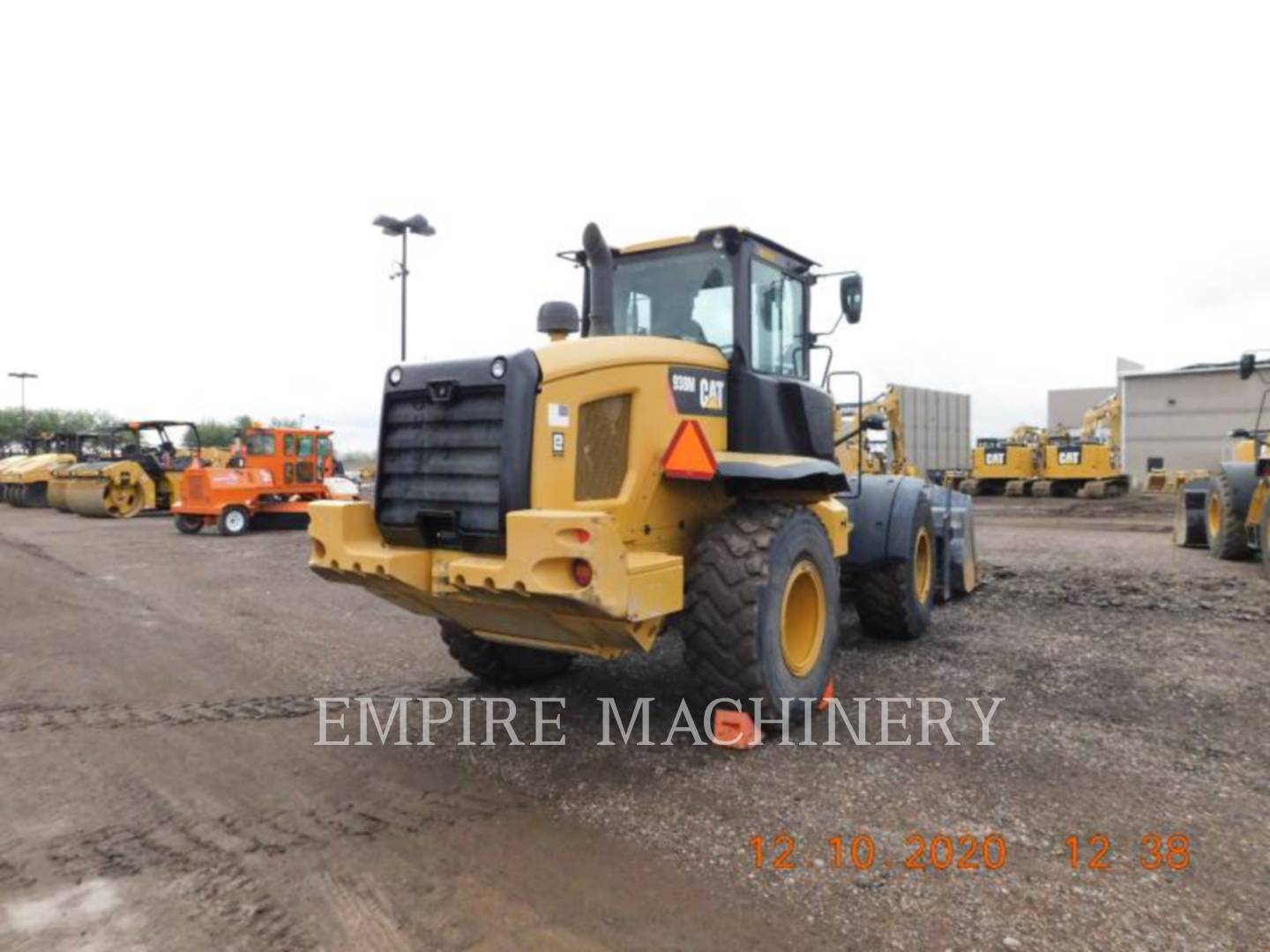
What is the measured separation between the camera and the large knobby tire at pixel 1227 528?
471 inches

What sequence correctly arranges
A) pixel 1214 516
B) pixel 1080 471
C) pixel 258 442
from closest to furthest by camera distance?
pixel 1214 516, pixel 258 442, pixel 1080 471

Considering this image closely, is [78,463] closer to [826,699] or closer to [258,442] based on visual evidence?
[258,442]

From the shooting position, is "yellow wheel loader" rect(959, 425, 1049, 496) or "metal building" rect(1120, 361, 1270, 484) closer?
"yellow wheel loader" rect(959, 425, 1049, 496)

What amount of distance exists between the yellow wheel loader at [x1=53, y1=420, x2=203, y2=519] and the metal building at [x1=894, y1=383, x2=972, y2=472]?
920 inches

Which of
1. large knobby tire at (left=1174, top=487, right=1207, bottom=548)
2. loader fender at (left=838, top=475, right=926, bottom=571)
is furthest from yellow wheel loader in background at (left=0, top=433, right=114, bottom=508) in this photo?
large knobby tire at (left=1174, top=487, right=1207, bottom=548)

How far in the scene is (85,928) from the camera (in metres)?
2.89

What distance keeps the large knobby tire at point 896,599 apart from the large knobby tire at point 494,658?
274 cm

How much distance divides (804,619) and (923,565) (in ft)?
9.06

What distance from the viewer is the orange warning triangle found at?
453 cm

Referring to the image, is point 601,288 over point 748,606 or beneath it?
over

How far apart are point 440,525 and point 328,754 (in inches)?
55.9

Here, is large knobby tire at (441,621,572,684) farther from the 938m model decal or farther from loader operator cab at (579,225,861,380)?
loader operator cab at (579,225,861,380)

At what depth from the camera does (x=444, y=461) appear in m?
4.41

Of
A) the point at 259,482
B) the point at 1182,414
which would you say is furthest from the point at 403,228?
the point at 1182,414
